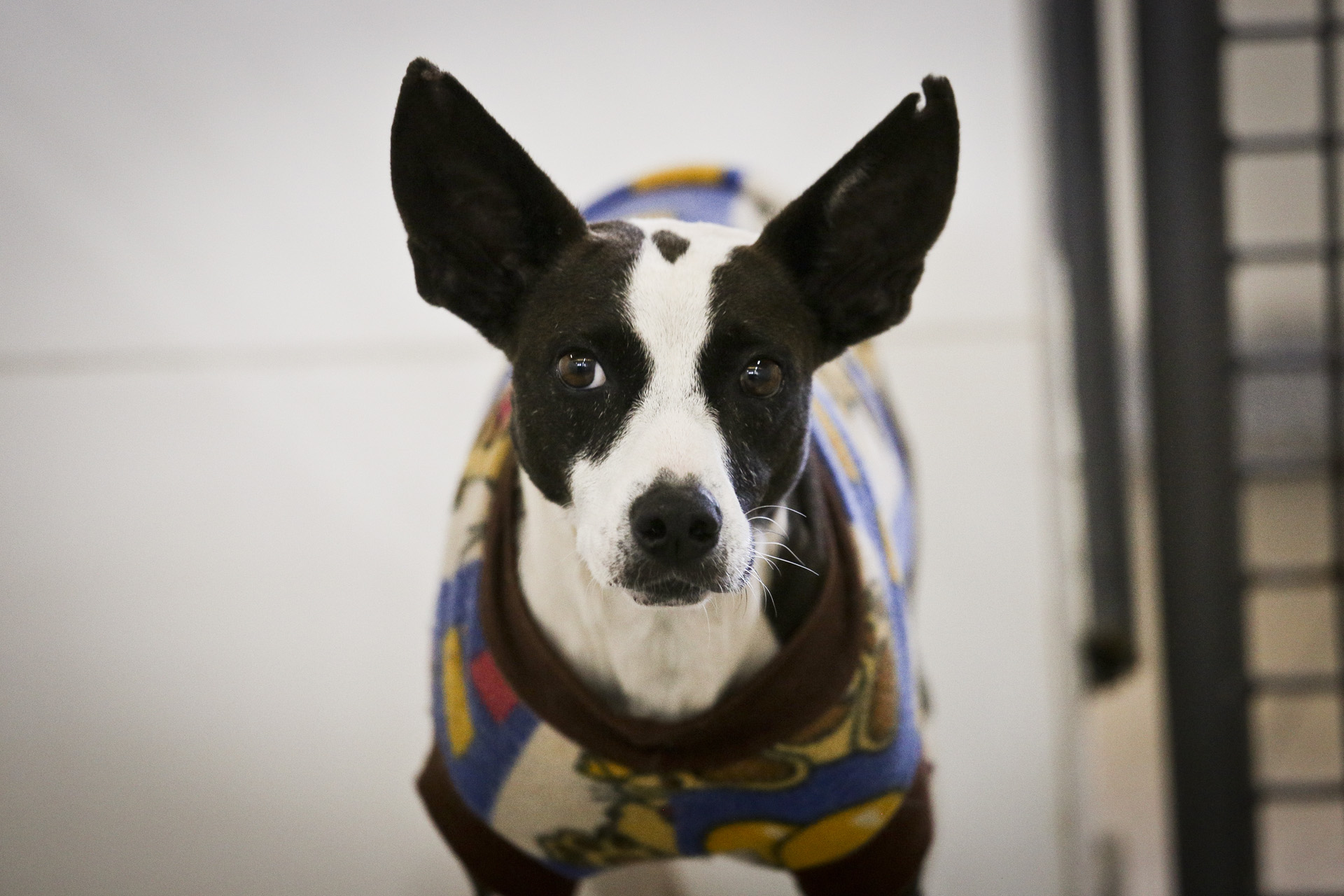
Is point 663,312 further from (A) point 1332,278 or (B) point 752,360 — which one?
(A) point 1332,278

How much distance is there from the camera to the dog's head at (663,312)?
0.66 meters

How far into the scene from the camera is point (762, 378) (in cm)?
73

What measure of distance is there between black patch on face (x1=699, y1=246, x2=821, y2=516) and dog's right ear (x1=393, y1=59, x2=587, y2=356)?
4.5 inches

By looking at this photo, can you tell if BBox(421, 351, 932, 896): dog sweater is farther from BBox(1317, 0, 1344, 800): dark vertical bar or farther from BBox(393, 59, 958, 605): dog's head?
BBox(1317, 0, 1344, 800): dark vertical bar

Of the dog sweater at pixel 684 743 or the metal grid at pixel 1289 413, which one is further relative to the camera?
the metal grid at pixel 1289 413

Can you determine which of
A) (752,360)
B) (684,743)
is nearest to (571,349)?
(752,360)

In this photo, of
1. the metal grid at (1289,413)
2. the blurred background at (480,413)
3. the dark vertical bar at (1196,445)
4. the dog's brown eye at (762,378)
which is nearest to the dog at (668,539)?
the dog's brown eye at (762,378)

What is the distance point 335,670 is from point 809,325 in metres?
0.44

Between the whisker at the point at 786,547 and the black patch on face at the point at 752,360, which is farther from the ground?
the black patch on face at the point at 752,360

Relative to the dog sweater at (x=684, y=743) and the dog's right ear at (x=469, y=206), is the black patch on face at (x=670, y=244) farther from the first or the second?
the dog sweater at (x=684, y=743)

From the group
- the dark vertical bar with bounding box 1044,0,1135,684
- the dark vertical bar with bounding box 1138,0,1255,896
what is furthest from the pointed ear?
the dark vertical bar with bounding box 1044,0,1135,684

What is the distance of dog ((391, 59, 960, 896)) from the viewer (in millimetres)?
680

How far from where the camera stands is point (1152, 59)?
1.09 metres

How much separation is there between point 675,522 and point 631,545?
0.03 metres
